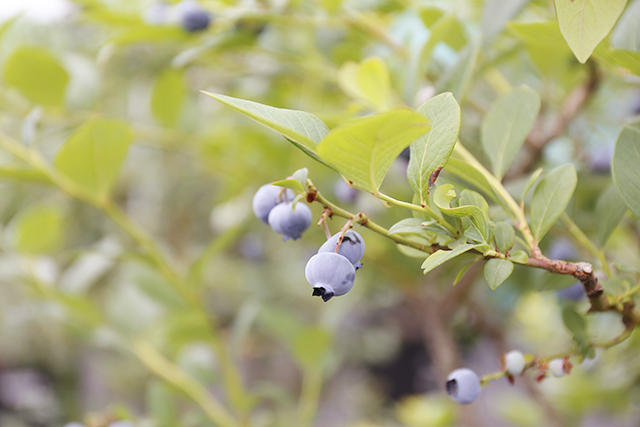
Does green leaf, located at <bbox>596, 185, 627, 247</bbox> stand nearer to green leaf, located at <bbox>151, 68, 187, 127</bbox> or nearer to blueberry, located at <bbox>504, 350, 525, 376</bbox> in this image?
blueberry, located at <bbox>504, 350, 525, 376</bbox>

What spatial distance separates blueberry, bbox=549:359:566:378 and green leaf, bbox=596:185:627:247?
106mm

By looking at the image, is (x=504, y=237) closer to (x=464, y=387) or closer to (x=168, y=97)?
(x=464, y=387)

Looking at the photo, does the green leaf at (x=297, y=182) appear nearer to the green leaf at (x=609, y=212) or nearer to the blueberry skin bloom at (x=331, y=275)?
the blueberry skin bloom at (x=331, y=275)

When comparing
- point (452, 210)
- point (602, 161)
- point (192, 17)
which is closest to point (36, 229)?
point (192, 17)

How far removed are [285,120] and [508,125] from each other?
0.21 m

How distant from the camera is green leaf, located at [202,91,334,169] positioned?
224 mm

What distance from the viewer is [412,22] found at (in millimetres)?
833

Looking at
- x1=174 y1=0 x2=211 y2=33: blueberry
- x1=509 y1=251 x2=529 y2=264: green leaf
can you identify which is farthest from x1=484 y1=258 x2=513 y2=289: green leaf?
x1=174 y1=0 x2=211 y2=33: blueberry

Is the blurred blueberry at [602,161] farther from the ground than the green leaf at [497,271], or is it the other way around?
the blurred blueberry at [602,161]

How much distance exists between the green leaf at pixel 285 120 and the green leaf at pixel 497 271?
0.12 meters

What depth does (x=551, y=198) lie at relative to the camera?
11.9 inches

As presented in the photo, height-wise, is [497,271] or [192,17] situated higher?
[192,17]

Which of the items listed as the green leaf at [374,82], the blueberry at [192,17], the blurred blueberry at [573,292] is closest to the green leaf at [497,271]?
the green leaf at [374,82]

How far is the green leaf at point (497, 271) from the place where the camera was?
0.25m
